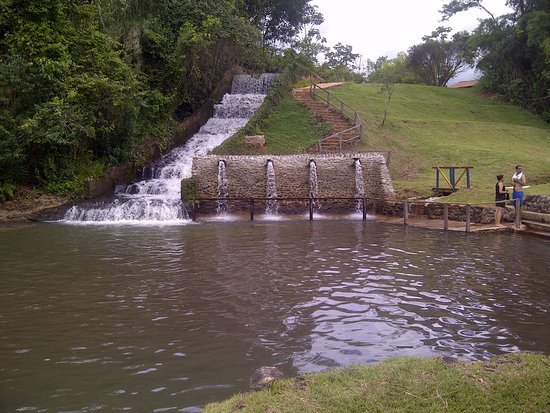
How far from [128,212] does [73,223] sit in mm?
1925

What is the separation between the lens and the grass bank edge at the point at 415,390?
370 cm

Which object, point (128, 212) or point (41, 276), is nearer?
point (41, 276)

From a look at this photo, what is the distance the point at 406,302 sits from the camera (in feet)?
24.1

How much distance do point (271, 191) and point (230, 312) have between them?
41.4 feet

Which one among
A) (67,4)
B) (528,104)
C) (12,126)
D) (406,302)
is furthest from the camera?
(528,104)

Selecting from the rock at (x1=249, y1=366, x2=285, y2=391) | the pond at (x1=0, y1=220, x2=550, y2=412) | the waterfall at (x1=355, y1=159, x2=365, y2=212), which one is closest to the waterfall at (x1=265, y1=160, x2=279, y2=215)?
the waterfall at (x1=355, y1=159, x2=365, y2=212)

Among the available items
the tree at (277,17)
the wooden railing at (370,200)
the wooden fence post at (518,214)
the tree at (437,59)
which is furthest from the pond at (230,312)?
the tree at (437,59)

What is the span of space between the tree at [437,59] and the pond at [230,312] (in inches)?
1772

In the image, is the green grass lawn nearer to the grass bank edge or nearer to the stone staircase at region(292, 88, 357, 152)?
the stone staircase at region(292, 88, 357, 152)

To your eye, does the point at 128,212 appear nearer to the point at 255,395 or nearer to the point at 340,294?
the point at 340,294

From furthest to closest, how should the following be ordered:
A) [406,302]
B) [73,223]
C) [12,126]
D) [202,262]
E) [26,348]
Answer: [12,126], [73,223], [202,262], [406,302], [26,348]

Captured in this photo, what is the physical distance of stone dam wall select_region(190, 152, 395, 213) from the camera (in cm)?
1933

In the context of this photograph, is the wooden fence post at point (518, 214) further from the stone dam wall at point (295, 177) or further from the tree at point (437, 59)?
the tree at point (437, 59)

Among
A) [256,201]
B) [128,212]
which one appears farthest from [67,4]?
[256,201]
